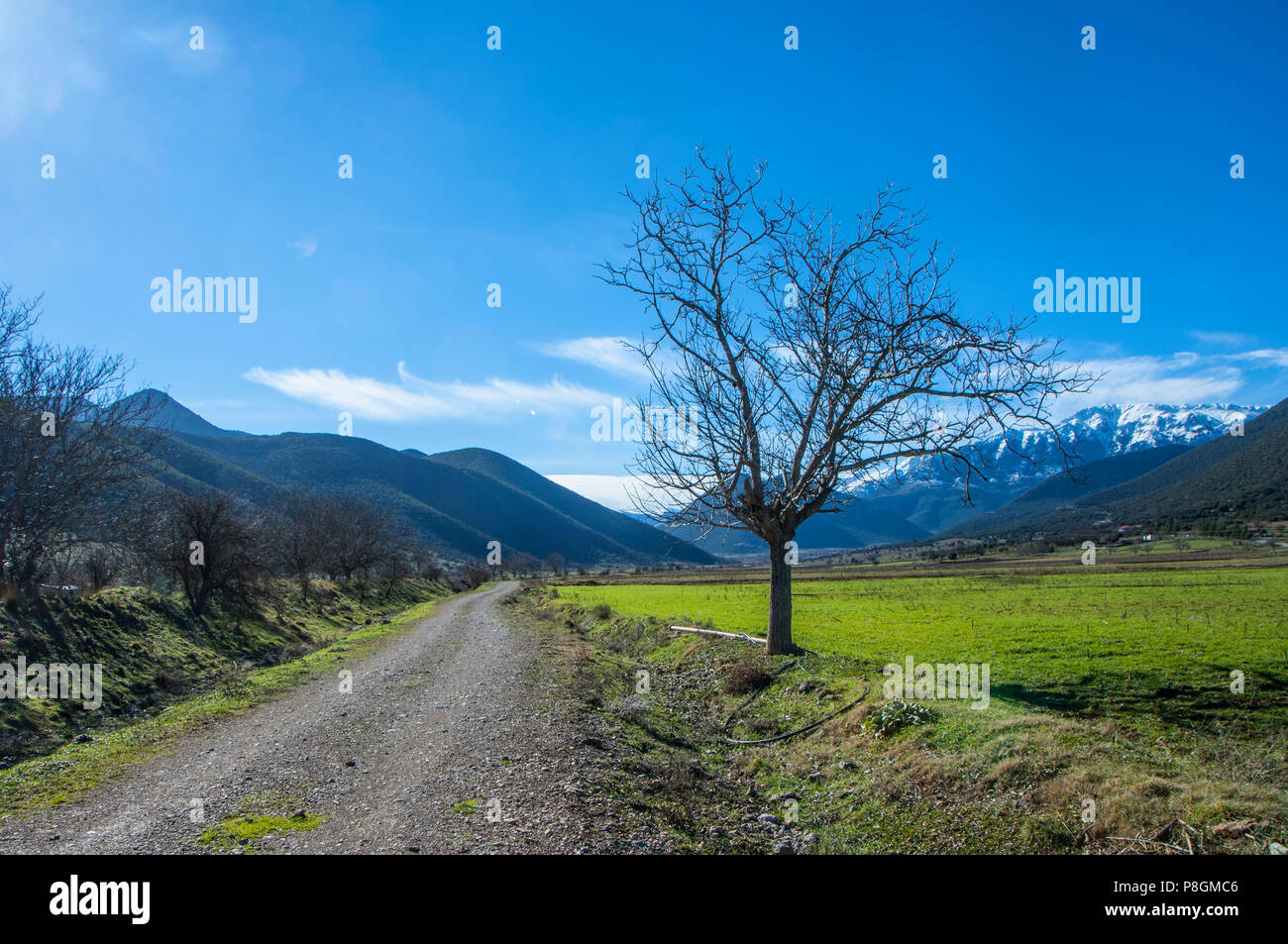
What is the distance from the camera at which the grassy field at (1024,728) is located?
656 cm

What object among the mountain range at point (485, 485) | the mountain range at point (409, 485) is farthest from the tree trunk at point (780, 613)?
the mountain range at point (409, 485)

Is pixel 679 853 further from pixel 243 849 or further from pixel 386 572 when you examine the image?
pixel 386 572

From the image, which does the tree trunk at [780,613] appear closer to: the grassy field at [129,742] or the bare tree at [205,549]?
the grassy field at [129,742]

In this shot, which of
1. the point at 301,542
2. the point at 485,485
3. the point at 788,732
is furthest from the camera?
the point at 485,485

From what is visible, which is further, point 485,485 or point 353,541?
point 485,485

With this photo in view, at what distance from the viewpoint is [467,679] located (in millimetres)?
16516

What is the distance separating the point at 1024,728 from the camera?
8.91 meters

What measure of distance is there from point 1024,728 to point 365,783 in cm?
907

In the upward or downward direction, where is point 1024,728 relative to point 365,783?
upward

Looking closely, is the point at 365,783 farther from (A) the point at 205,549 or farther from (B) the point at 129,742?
(A) the point at 205,549

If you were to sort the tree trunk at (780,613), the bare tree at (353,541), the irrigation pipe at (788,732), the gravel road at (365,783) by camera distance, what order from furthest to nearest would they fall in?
1. the bare tree at (353,541)
2. the tree trunk at (780,613)
3. the irrigation pipe at (788,732)
4. the gravel road at (365,783)

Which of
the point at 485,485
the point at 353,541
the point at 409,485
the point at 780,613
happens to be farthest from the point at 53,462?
the point at 485,485

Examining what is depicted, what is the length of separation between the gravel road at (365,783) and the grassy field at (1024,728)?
7.59 feet

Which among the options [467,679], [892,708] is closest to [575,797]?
[892,708]
